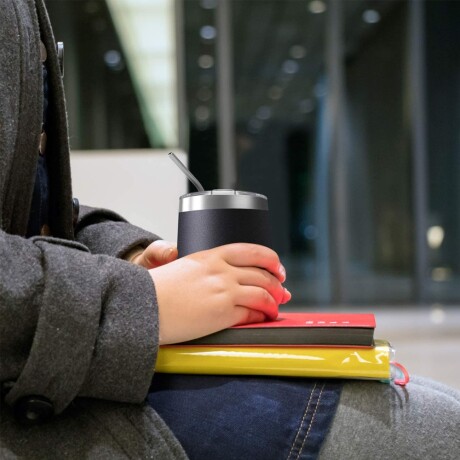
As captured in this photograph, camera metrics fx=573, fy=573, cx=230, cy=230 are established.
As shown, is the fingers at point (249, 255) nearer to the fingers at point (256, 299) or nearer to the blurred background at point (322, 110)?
the fingers at point (256, 299)

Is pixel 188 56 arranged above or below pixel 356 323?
above

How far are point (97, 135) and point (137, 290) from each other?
4.91 metres

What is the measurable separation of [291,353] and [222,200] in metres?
0.14

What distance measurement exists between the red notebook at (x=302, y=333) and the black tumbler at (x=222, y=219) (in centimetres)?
8

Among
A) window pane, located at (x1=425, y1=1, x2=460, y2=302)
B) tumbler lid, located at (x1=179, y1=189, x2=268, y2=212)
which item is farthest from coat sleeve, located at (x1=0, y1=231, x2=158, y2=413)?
window pane, located at (x1=425, y1=1, x2=460, y2=302)

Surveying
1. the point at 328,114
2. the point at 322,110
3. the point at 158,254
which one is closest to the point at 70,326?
the point at 158,254

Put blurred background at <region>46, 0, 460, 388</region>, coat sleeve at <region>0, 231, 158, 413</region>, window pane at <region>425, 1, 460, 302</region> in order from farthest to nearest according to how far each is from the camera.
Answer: window pane at <region>425, 1, 460, 302</region>, blurred background at <region>46, 0, 460, 388</region>, coat sleeve at <region>0, 231, 158, 413</region>

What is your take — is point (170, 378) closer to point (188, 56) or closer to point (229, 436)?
point (229, 436)

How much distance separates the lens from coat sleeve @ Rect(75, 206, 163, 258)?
2.12ft

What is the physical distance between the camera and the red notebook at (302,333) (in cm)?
42

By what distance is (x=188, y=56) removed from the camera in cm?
516

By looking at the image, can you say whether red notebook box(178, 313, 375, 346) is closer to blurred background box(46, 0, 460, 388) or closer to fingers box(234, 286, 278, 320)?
fingers box(234, 286, 278, 320)

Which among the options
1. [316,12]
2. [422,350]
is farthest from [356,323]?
[316,12]

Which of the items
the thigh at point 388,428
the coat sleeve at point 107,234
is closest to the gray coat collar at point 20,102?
the coat sleeve at point 107,234
